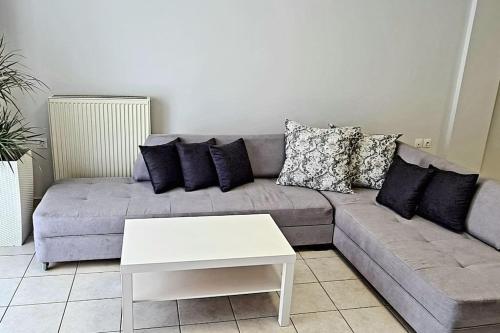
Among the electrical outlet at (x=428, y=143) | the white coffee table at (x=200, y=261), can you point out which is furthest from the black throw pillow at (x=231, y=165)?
the electrical outlet at (x=428, y=143)

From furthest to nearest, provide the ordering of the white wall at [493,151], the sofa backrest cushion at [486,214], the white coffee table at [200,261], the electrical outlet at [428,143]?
the white wall at [493,151]
the electrical outlet at [428,143]
the sofa backrest cushion at [486,214]
the white coffee table at [200,261]

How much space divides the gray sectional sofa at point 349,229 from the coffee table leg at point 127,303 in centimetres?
77

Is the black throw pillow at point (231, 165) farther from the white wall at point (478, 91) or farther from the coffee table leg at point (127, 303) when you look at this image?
the white wall at point (478, 91)

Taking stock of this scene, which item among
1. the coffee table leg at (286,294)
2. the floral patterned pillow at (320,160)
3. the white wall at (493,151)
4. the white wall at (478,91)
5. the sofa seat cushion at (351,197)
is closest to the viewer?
the coffee table leg at (286,294)

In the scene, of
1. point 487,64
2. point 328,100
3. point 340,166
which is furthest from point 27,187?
point 487,64

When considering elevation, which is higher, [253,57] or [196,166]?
[253,57]

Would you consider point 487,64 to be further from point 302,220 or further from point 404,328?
point 404,328

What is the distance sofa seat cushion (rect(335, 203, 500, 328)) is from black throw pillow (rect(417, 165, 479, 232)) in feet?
0.22

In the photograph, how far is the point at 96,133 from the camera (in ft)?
11.5

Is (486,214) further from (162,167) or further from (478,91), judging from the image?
(162,167)

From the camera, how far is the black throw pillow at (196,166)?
3.21 meters

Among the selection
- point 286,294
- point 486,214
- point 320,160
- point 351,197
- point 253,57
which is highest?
point 253,57

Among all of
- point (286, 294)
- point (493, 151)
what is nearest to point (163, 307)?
point (286, 294)

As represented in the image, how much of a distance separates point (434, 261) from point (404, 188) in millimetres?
753
